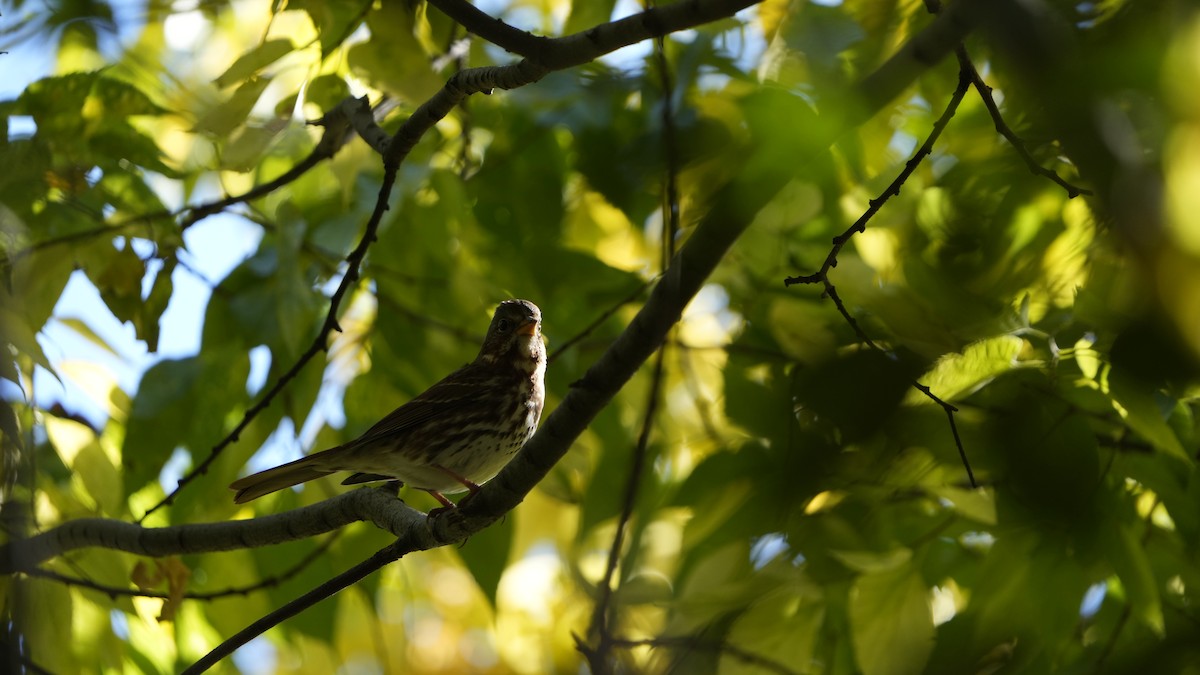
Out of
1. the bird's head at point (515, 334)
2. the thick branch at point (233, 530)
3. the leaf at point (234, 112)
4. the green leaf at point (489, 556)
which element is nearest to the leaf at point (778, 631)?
the thick branch at point (233, 530)

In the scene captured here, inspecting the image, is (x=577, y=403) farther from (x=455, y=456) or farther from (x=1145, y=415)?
(x=455, y=456)

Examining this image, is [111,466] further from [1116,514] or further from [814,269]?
[1116,514]

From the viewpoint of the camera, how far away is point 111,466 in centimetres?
307

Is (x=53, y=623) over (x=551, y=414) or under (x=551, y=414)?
over

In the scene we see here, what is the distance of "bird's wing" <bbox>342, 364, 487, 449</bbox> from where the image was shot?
3.73 metres

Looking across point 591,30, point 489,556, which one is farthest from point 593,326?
point 591,30

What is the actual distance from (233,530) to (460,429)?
4.04ft

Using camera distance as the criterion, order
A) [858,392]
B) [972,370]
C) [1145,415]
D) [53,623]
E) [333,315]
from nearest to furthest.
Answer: [858,392], [972,370], [1145,415], [53,623], [333,315]

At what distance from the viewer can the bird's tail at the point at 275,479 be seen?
3.54 meters

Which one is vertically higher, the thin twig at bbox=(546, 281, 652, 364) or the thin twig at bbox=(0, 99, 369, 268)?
the thin twig at bbox=(0, 99, 369, 268)

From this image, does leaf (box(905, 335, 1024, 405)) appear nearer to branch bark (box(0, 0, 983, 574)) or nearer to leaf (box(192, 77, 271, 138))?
branch bark (box(0, 0, 983, 574))

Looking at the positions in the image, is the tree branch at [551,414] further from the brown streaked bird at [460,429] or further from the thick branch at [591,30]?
the brown streaked bird at [460,429]

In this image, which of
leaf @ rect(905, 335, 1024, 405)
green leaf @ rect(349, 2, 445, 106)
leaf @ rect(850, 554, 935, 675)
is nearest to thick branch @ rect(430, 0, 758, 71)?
green leaf @ rect(349, 2, 445, 106)

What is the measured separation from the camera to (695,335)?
4.52 m
